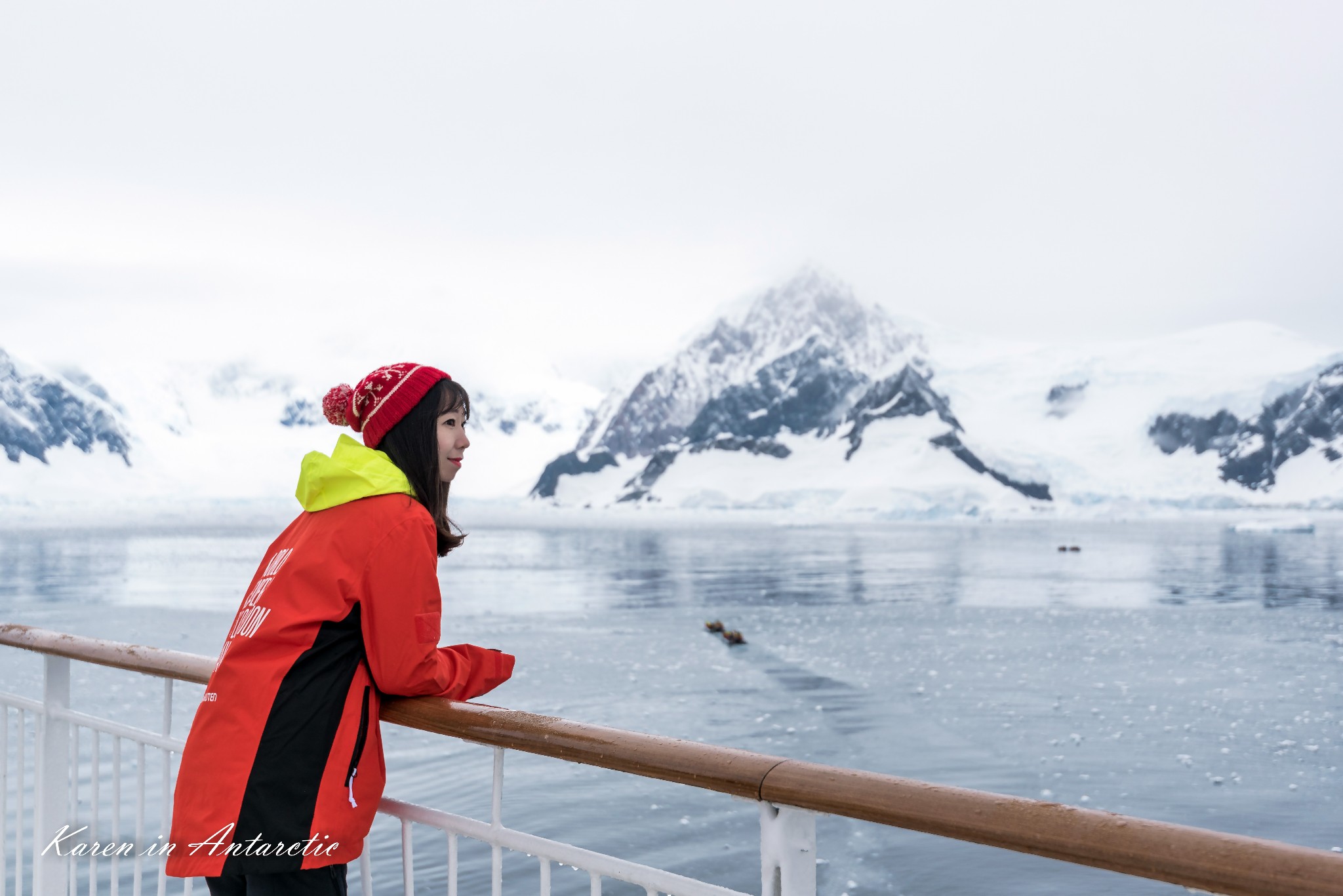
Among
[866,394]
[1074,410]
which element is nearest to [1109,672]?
[1074,410]

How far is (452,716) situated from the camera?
1774 millimetres

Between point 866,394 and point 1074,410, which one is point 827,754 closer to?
point 1074,410

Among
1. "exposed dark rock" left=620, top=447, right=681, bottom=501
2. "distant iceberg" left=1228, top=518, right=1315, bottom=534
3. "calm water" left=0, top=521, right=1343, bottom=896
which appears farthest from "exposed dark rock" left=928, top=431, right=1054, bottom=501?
"calm water" left=0, top=521, right=1343, bottom=896

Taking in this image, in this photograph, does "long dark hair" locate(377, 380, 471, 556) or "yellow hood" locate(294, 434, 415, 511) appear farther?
"long dark hair" locate(377, 380, 471, 556)

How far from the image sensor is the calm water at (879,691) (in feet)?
23.6

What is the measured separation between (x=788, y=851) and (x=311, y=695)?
2.77 ft

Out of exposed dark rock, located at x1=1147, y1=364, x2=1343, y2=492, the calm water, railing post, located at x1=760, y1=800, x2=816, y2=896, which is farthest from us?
exposed dark rock, located at x1=1147, y1=364, x2=1343, y2=492

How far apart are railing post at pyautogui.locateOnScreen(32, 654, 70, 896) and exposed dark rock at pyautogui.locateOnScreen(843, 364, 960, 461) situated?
154m

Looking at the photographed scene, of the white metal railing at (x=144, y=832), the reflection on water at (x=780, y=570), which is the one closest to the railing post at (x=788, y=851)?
the white metal railing at (x=144, y=832)

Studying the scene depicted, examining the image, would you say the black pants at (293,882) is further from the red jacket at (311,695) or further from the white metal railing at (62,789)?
Result: the white metal railing at (62,789)

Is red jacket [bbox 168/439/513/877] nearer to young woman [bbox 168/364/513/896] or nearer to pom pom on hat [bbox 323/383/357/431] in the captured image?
young woman [bbox 168/364/513/896]

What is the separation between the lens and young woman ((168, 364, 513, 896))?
1.74 m

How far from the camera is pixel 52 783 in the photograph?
2.69 meters

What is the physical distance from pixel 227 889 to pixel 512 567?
39490 mm
